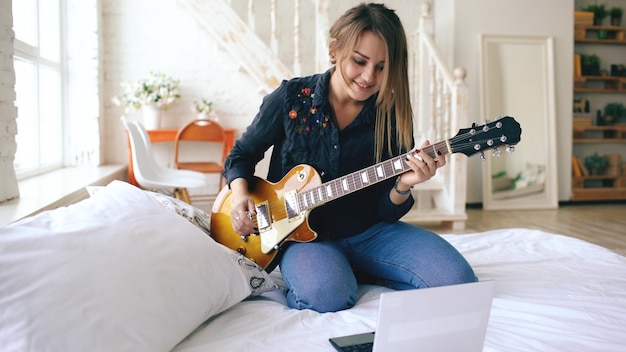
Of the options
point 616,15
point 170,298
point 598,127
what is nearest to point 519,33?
point 616,15

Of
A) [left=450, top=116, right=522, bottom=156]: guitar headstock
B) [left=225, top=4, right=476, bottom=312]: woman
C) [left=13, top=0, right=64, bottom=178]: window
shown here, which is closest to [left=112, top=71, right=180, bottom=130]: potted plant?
[left=13, top=0, right=64, bottom=178]: window

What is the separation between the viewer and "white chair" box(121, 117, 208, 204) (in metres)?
3.31

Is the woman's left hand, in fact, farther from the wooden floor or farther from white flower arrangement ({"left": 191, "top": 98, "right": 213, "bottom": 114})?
white flower arrangement ({"left": 191, "top": 98, "right": 213, "bottom": 114})

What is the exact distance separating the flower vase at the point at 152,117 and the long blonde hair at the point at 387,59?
2.87 meters

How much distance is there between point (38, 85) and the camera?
321 centimetres

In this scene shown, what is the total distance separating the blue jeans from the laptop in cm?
50

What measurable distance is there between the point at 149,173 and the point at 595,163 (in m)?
4.55

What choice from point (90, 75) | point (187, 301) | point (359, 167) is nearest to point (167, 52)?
point (90, 75)

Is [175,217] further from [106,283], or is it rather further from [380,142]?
[380,142]

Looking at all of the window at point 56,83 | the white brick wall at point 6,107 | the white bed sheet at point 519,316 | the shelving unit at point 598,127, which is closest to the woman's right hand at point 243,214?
the white bed sheet at point 519,316

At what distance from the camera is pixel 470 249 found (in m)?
1.92

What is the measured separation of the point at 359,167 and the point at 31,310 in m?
1.08

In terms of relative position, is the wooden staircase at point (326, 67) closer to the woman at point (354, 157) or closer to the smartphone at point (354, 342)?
the woman at point (354, 157)

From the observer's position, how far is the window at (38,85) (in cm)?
290
